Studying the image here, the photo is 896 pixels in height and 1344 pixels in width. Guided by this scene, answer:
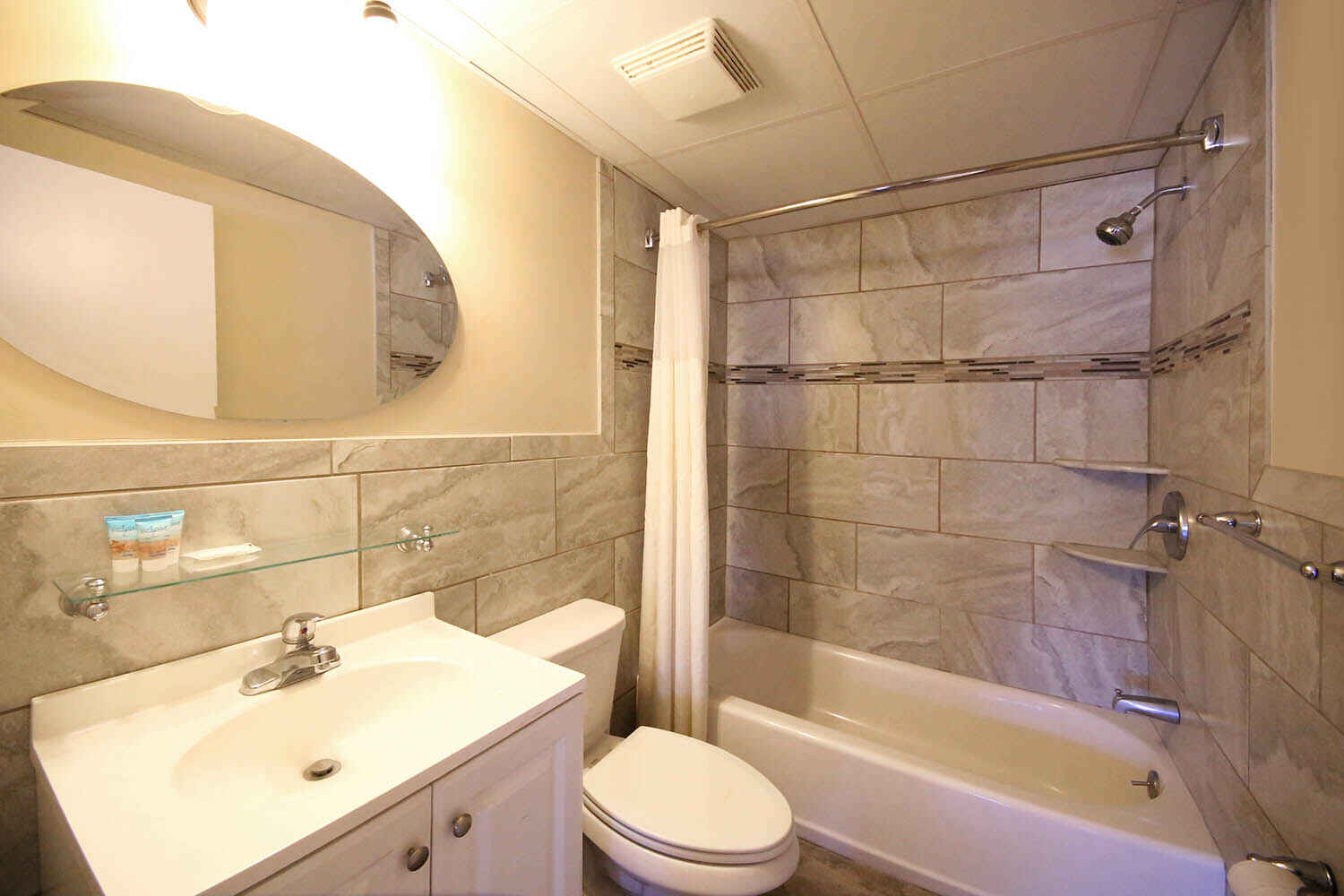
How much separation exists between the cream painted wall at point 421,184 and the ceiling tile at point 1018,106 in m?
1.02

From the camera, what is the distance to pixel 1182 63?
1.28 meters

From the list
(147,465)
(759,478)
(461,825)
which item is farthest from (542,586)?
(759,478)

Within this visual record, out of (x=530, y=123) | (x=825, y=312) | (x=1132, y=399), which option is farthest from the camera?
(x=825, y=312)

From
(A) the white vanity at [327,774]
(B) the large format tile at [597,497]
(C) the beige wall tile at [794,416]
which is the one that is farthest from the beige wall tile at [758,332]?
(A) the white vanity at [327,774]

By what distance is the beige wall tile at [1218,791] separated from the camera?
3.32ft

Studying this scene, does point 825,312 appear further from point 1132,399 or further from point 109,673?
point 109,673

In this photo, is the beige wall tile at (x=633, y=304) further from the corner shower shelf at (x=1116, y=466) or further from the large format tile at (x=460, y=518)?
the corner shower shelf at (x=1116, y=466)

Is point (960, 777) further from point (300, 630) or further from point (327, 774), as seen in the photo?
point (300, 630)

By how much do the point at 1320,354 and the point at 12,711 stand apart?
6.64 feet

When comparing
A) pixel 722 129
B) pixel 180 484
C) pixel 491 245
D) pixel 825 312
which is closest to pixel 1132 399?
pixel 825 312

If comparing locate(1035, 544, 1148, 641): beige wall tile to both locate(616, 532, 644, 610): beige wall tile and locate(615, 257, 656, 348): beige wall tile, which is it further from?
locate(615, 257, 656, 348): beige wall tile

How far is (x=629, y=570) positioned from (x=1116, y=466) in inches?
65.8

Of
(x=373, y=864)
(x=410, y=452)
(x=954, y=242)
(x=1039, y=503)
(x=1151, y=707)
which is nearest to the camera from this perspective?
(x=373, y=864)

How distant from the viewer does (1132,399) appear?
5.85ft
